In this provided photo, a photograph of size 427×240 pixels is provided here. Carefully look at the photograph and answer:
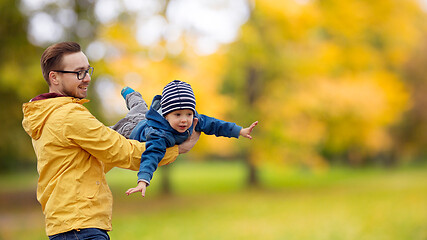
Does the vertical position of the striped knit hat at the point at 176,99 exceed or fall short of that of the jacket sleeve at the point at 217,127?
it exceeds it

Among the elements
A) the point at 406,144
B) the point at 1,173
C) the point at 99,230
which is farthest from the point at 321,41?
the point at 1,173

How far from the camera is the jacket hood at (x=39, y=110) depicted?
2164 millimetres

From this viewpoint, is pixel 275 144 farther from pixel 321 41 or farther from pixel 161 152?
pixel 161 152

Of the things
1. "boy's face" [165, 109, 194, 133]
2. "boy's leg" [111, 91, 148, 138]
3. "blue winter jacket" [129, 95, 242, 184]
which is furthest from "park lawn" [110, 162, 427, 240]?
"boy's face" [165, 109, 194, 133]

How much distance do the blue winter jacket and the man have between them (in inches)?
3.7

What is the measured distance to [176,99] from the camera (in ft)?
7.54

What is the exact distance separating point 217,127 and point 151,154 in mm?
457

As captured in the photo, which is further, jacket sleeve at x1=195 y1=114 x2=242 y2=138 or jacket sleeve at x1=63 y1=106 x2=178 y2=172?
jacket sleeve at x1=195 y1=114 x2=242 y2=138

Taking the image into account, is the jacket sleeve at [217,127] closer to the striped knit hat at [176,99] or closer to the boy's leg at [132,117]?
the striped knit hat at [176,99]

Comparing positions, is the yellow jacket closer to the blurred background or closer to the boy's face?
the boy's face

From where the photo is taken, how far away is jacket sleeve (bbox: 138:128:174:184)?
2.15 metres

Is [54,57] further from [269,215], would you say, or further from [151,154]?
[269,215]

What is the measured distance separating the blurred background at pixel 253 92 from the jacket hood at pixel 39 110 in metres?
8.13

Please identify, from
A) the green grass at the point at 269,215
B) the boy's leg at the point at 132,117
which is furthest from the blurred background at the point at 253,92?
the boy's leg at the point at 132,117
